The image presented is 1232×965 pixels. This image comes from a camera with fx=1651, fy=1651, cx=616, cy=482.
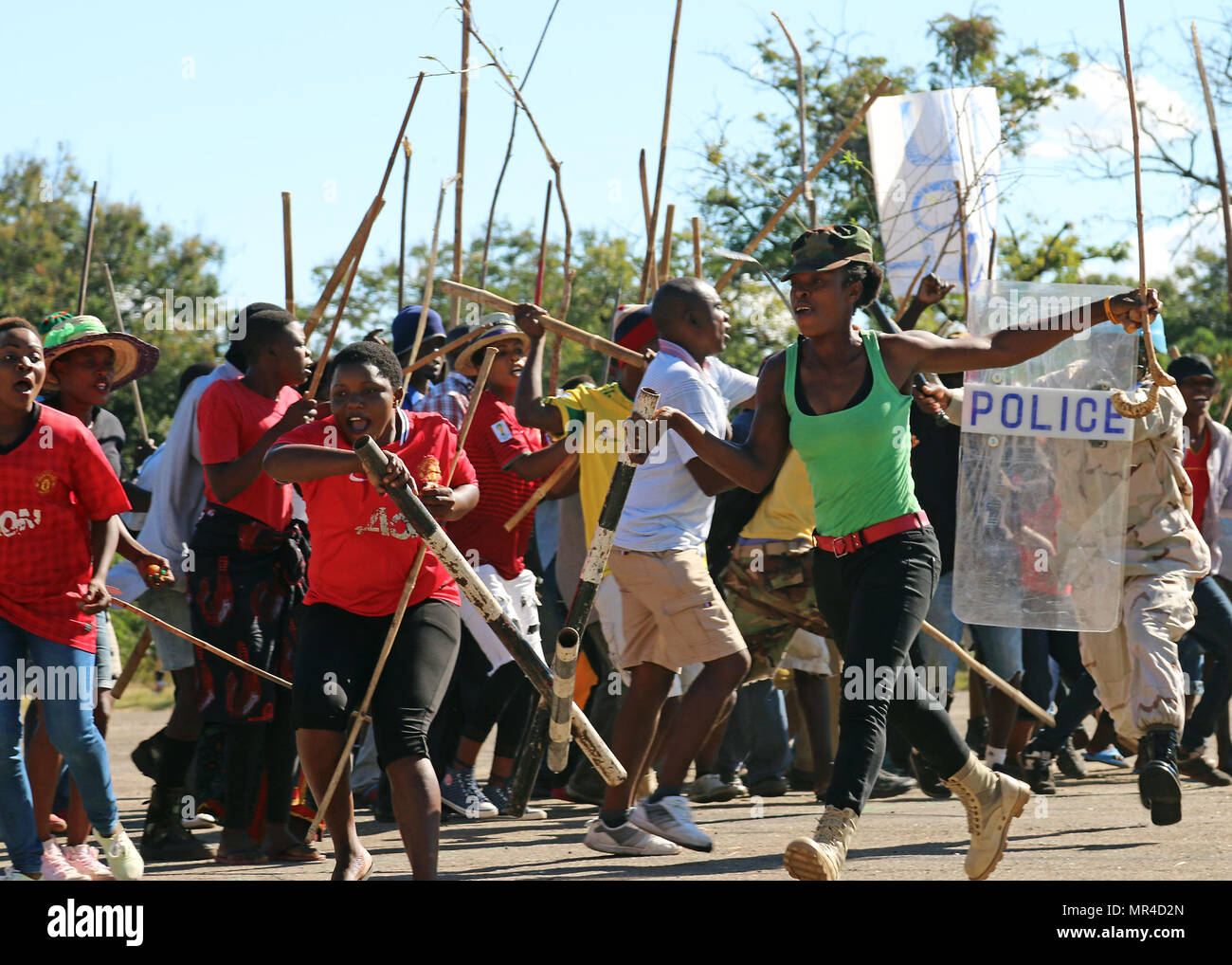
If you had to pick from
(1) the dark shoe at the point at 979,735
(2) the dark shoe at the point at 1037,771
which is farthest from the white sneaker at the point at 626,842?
(1) the dark shoe at the point at 979,735

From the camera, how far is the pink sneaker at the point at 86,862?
5.63 metres

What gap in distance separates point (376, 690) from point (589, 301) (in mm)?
24584

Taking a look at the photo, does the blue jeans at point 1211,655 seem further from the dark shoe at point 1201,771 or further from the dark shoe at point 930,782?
the dark shoe at point 930,782

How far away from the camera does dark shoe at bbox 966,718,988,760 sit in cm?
832

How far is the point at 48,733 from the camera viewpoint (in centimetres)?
535

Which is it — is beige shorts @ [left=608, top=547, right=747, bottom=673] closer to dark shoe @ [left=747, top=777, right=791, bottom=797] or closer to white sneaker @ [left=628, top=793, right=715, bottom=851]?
white sneaker @ [left=628, top=793, right=715, bottom=851]

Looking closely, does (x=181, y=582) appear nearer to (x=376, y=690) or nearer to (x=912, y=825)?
(x=376, y=690)

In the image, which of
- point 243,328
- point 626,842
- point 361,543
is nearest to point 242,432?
point 243,328

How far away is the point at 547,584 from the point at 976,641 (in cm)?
214

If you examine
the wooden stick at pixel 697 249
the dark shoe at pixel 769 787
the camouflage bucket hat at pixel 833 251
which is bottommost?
the dark shoe at pixel 769 787

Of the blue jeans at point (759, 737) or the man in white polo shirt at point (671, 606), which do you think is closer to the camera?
the man in white polo shirt at point (671, 606)

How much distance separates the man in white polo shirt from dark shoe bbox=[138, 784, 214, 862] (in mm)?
1625

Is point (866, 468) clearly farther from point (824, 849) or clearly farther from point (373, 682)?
point (373, 682)

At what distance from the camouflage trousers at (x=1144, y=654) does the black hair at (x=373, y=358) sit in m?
3.10
